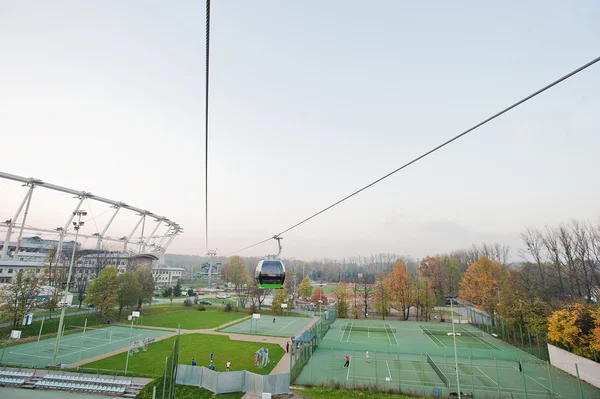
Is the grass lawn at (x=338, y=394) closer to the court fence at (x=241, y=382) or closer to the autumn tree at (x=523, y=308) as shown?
the court fence at (x=241, y=382)

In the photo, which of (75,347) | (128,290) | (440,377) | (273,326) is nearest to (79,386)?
(75,347)

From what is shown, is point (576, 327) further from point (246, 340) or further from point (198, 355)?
point (198, 355)

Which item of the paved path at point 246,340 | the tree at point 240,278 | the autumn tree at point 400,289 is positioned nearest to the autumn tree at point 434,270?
the autumn tree at point 400,289

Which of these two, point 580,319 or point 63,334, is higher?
point 580,319

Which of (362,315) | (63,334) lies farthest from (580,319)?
(63,334)

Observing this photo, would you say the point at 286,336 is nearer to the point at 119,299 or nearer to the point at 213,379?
the point at 213,379

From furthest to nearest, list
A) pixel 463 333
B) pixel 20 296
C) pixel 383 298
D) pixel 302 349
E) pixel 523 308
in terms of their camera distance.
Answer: pixel 383 298 → pixel 463 333 → pixel 523 308 → pixel 20 296 → pixel 302 349
